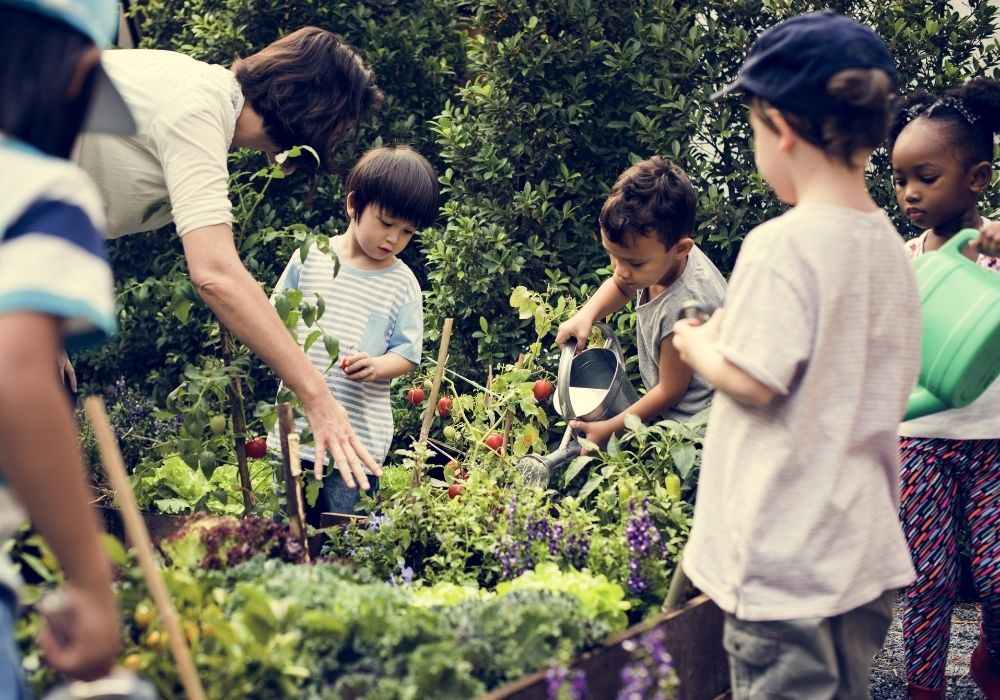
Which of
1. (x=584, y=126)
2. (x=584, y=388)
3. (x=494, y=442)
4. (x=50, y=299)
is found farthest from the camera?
(x=584, y=126)

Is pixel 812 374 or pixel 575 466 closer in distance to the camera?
pixel 812 374

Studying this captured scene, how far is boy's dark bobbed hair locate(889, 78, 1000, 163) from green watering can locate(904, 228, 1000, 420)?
43cm

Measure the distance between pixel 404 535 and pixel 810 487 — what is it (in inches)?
44.4

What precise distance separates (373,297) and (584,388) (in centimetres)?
77

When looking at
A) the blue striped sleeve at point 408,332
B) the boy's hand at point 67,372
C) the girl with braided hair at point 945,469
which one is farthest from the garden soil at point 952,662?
the boy's hand at point 67,372

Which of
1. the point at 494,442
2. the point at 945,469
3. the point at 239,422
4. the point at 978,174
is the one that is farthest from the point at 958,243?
the point at 239,422

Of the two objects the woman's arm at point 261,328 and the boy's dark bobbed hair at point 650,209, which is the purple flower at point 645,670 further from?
the boy's dark bobbed hair at point 650,209

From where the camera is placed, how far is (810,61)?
175 cm

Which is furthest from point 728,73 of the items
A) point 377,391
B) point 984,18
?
point 377,391

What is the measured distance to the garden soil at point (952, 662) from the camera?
3010 mm

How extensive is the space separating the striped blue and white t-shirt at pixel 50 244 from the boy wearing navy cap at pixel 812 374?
3.44ft

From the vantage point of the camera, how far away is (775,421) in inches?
68.9

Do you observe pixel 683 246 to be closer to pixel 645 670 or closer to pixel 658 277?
pixel 658 277

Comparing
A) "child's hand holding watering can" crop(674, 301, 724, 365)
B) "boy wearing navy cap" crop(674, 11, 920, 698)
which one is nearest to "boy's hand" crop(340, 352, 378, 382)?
"child's hand holding watering can" crop(674, 301, 724, 365)
